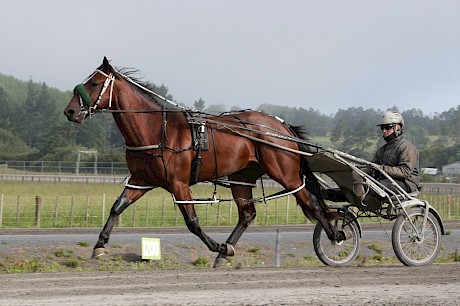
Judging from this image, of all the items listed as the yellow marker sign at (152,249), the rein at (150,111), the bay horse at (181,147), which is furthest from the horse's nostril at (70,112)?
the yellow marker sign at (152,249)

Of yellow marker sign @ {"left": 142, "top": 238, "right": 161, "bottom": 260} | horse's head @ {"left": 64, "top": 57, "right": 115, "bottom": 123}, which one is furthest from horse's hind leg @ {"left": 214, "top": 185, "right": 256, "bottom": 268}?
yellow marker sign @ {"left": 142, "top": 238, "right": 161, "bottom": 260}

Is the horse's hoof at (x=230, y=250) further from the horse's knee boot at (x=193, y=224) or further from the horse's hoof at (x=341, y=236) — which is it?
the horse's hoof at (x=341, y=236)

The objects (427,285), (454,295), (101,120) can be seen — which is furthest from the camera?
(101,120)

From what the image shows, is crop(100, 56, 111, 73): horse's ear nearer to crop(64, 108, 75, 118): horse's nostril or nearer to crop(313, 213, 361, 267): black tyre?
crop(64, 108, 75, 118): horse's nostril

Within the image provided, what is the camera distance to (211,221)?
26469 millimetres

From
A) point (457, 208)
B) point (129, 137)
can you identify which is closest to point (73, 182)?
point (457, 208)

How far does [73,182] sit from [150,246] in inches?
1608

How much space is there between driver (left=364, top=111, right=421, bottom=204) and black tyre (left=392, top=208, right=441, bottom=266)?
0.38m

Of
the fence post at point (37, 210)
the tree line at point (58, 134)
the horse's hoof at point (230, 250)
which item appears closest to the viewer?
the horse's hoof at point (230, 250)

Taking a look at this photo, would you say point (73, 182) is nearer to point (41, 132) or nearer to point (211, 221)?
point (211, 221)

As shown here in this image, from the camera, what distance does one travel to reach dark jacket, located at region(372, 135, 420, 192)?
377 inches

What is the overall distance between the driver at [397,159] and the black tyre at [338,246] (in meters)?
0.53

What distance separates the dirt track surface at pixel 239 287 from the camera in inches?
247

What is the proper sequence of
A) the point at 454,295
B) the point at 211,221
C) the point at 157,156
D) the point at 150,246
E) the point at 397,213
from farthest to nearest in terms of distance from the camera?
the point at 211,221
the point at 150,246
the point at 397,213
the point at 157,156
the point at 454,295
